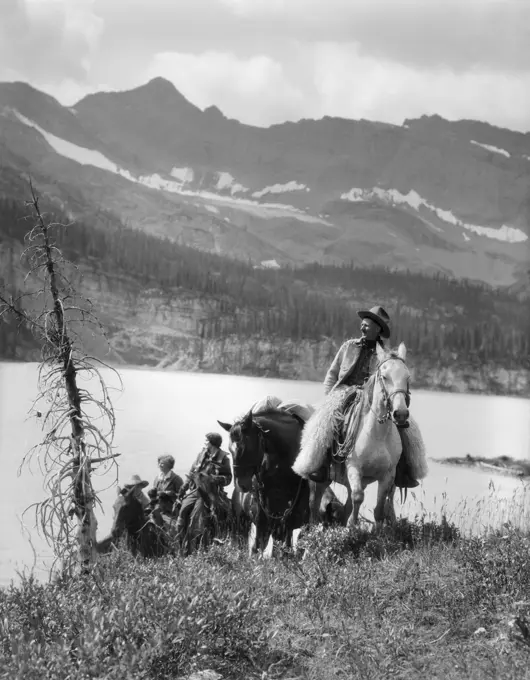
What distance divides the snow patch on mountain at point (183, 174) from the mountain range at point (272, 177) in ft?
0.87

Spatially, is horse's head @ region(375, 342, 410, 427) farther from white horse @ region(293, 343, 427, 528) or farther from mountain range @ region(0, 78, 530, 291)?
mountain range @ region(0, 78, 530, 291)

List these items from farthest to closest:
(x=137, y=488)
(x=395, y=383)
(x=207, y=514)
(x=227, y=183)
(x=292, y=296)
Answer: (x=227, y=183) < (x=292, y=296) < (x=137, y=488) < (x=207, y=514) < (x=395, y=383)

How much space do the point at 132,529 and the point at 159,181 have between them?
70827 mm

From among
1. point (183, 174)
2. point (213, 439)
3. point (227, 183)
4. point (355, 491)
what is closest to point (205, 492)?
point (213, 439)

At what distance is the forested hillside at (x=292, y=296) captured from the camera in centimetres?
6038

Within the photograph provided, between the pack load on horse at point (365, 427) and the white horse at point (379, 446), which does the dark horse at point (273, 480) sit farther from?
the white horse at point (379, 446)

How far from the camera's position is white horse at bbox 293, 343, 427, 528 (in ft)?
27.3

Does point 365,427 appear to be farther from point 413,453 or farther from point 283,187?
point 283,187

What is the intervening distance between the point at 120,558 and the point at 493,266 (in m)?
68.7

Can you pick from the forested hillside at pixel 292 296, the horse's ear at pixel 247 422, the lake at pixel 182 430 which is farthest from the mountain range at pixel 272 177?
the horse's ear at pixel 247 422

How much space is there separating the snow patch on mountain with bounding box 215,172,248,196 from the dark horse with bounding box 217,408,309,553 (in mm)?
71376

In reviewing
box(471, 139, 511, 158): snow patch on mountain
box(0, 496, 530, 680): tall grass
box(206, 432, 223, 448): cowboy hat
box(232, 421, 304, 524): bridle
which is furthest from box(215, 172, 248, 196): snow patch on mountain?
box(0, 496, 530, 680): tall grass

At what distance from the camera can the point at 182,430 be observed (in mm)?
34906

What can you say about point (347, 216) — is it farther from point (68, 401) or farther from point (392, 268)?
point (68, 401)
